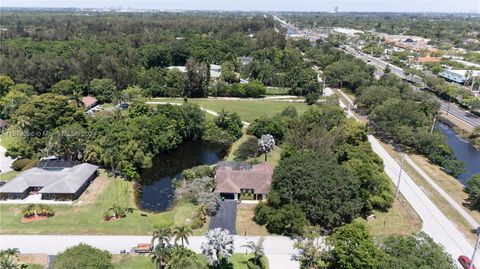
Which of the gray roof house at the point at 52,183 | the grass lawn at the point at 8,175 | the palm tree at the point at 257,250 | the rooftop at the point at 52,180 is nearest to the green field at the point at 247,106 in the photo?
the rooftop at the point at 52,180

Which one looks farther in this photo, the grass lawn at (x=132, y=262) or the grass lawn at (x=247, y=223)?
the grass lawn at (x=247, y=223)

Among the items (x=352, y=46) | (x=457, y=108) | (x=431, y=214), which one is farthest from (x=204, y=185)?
(x=352, y=46)

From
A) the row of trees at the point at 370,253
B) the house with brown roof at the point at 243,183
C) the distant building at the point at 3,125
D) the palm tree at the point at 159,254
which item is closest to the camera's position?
the row of trees at the point at 370,253

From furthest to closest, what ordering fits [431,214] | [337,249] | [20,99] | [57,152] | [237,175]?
[20,99] < [57,152] < [237,175] < [431,214] < [337,249]

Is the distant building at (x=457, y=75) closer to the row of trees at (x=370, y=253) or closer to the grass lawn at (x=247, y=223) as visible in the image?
the grass lawn at (x=247, y=223)

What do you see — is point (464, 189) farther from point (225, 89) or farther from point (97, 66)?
point (97, 66)

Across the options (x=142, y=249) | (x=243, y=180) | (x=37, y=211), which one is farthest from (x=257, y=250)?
(x=37, y=211)
